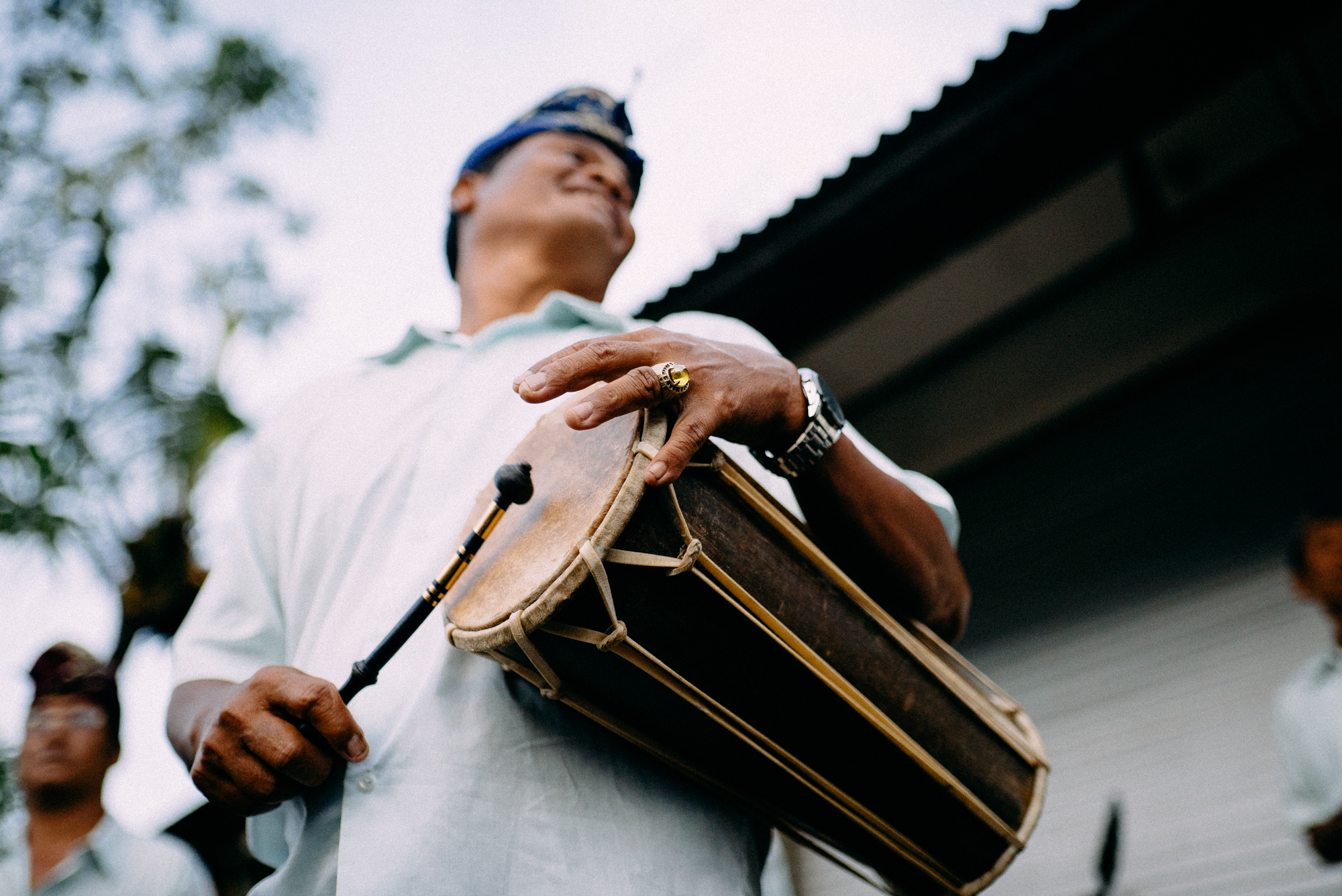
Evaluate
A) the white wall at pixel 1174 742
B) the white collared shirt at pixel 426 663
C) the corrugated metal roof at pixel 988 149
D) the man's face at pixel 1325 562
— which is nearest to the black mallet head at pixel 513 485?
the white collared shirt at pixel 426 663

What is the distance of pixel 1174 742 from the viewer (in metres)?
3.54

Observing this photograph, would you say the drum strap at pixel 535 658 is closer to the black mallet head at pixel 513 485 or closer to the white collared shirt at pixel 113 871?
the black mallet head at pixel 513 485

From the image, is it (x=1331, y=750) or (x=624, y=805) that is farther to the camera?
(x=1331, y=750)

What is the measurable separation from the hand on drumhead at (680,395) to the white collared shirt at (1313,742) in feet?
7.43

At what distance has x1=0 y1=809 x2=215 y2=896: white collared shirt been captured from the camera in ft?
8.63

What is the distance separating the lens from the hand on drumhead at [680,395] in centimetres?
113

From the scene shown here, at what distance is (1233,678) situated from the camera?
11.5 feet

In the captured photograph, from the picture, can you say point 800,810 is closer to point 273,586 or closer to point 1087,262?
point 273,586

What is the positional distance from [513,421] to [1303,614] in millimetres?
3111

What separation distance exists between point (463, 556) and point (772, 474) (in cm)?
56

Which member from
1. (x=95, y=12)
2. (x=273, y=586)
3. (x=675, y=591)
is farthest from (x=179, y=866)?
(x=95, y=12)

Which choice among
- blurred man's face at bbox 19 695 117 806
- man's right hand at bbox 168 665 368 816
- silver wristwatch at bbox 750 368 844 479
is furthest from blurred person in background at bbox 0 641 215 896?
silver wristwatch at bbox 750 368 844 479

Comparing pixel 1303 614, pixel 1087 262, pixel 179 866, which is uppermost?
pixel 1087 262

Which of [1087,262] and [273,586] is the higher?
[1087,262]
